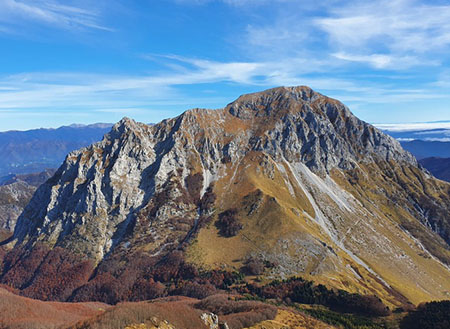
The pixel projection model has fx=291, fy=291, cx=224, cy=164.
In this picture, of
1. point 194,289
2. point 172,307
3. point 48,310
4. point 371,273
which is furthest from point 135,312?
point 371,273

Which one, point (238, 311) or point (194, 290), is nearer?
point (238, 311)

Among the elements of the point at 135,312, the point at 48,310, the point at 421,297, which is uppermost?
the point at 135,312

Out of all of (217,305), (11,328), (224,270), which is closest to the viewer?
(11,328)

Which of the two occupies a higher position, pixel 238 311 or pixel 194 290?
pixel 238 311

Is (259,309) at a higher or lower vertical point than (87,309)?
higher

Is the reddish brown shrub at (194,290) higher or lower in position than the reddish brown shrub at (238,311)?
lower

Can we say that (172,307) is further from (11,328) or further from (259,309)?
(11,328)

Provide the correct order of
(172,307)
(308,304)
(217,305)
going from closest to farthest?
(172,307), (217,305), (308,304)

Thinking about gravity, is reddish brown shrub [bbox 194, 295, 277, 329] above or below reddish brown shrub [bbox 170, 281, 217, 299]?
above

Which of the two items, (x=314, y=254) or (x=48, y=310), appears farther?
(x=314, y=254)

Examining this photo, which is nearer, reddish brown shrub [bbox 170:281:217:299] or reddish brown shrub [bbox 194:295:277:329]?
reddish brown shrub [bbox 194:295:277:329]

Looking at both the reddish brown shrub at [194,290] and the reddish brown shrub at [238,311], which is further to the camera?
the reddish brown shrub at [194,290]
